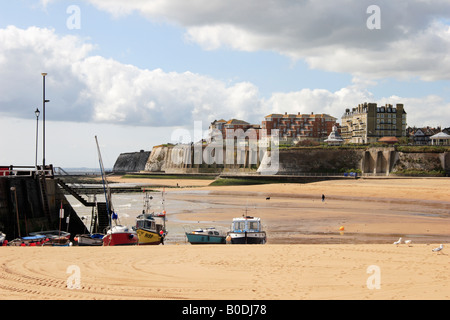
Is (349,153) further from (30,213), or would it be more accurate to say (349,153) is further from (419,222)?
(30,213)

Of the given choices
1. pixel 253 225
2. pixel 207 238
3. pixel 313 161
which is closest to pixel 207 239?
pixel 207 238

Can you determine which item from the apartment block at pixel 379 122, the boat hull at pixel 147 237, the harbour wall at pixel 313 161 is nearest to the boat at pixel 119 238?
the boat hull at pixel 147 237

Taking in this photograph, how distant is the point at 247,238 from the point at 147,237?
5.37m

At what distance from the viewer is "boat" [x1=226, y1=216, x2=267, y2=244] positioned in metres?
23.7

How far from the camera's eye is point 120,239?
75.8 ft

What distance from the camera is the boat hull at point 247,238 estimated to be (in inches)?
931

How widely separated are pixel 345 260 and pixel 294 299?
18.0 feet

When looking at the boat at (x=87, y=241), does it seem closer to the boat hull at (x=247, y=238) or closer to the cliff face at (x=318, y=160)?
the boat hull at (x=247, y=238)

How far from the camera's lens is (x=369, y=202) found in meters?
49.9

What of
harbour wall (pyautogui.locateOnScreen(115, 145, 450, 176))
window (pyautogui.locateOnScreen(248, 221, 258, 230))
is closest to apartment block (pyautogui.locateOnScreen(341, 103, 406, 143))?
harbour wall (pyautogui.locateOnScreen(115, 145, 450, 176))

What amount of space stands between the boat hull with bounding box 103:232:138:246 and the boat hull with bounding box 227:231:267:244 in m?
4.84

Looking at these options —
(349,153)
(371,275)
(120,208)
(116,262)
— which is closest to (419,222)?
(371,275)

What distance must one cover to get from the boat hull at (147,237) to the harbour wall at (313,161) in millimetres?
72288
